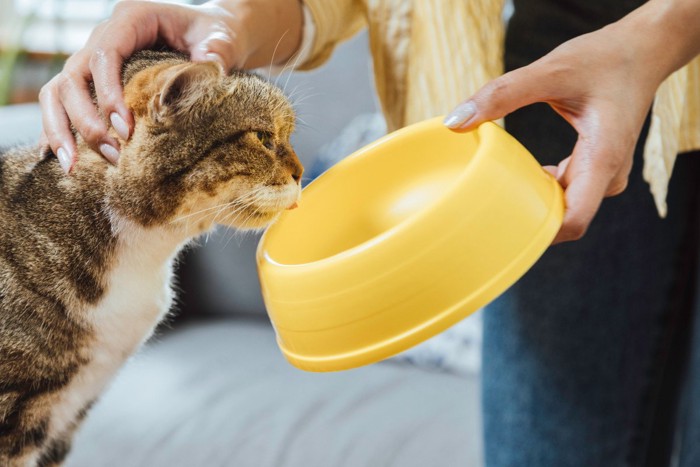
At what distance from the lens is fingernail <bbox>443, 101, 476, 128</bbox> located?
2.17 ft

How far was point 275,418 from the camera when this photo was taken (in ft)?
4.53

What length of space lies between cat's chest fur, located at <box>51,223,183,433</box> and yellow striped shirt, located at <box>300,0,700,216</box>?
1.04 feet

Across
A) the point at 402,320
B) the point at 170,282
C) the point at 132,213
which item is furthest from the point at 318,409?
the point at 402,320

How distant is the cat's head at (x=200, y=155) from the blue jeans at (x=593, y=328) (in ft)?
1.09

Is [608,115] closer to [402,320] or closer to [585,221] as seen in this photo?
[585,221]

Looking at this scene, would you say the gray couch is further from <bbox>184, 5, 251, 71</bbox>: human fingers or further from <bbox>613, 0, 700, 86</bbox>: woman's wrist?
<bbox>613, 0, 700, 86</bbox>: woman's wrist

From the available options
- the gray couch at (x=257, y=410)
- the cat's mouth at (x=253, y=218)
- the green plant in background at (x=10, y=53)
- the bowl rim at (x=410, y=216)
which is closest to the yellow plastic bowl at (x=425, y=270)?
the bowl rim at (x=410, y=216)

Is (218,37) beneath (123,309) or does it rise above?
above

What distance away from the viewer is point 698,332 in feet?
3.02

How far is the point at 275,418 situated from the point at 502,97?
2.95ft

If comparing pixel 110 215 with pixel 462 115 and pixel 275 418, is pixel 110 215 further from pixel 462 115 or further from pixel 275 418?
pixel 275 418

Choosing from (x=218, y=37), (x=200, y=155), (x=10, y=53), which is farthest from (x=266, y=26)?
(x=10, y=53)

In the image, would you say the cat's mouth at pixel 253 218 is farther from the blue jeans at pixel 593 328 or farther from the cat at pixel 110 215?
the blue jeans at pixel 593 328

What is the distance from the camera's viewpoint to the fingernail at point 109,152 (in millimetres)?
700
